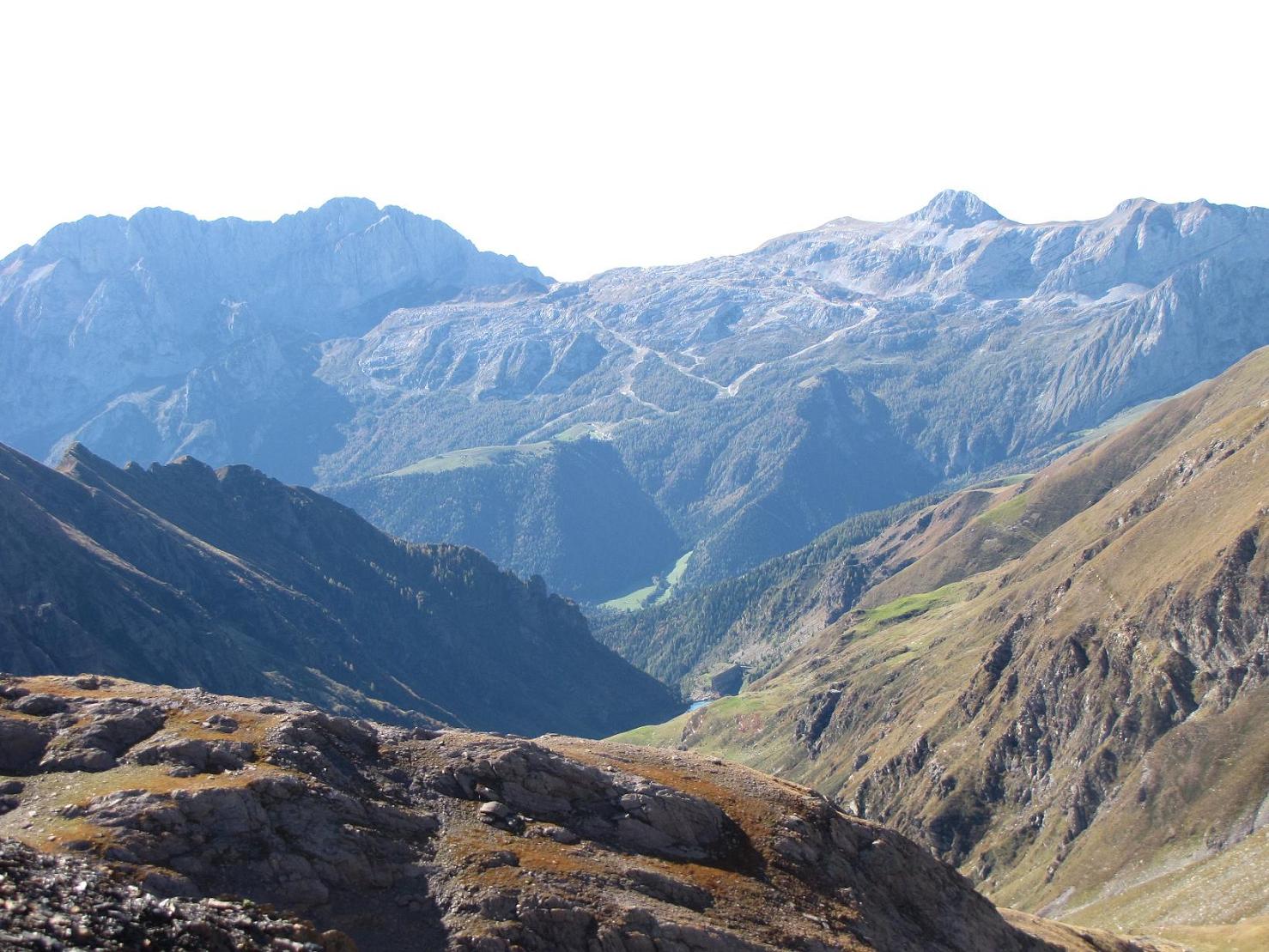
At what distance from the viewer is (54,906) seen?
43250mm

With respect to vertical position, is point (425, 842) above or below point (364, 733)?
below

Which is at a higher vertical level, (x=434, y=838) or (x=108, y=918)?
(x=108, y=918)

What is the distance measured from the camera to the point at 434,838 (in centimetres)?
7375

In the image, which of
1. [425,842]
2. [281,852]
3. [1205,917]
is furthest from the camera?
[1205,917]

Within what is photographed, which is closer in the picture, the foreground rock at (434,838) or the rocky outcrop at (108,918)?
the rocky outcrop at (108,918)

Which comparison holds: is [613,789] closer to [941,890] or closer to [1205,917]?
[941,890]

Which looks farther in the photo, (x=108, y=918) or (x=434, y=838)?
(x=434, y=838)

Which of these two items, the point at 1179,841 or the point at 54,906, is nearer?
the point at 54,906

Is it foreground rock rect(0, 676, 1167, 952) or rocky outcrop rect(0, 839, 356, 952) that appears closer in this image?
rocky outcrop rect(0, 839, 356, 952)

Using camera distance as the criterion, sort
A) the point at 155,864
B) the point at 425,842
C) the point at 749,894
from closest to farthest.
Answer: the point at 155,864
the point at 425,842
the point at 749,894

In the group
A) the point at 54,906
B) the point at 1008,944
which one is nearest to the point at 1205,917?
the point at 1008,944

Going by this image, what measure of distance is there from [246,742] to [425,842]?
45.3 ft

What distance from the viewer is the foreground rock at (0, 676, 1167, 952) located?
214ft

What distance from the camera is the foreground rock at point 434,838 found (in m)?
65.2
